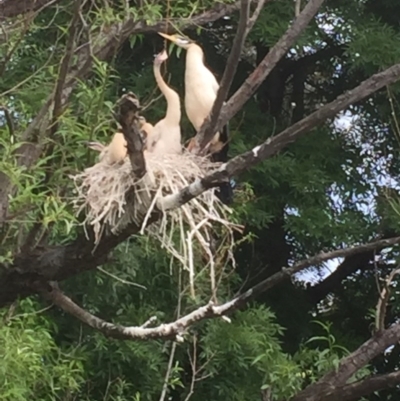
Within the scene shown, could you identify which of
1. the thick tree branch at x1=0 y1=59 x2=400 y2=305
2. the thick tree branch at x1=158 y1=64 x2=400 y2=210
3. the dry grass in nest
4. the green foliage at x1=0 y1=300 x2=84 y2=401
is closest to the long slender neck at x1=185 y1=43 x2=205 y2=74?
the dry grass in nest

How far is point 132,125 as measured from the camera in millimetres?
2152

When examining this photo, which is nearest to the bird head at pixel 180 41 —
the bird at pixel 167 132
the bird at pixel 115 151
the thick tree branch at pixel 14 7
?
the bird at pixel 167 132

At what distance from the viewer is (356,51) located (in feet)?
14.9

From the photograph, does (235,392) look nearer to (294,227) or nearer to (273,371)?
(273,371)

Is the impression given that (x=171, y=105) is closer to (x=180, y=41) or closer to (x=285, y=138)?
(x=180, y=41)

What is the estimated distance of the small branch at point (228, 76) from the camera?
7.03 feet

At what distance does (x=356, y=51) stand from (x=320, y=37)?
38 centimetres

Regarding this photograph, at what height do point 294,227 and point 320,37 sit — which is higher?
point 320,37

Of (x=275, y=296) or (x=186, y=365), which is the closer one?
(x=186, y=365)

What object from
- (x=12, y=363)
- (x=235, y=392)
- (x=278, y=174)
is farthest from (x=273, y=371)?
(x=12, y=363)

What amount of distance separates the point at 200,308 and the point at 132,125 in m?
0.68

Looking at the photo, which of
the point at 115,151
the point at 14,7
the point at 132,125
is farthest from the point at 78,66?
the point at 132,125

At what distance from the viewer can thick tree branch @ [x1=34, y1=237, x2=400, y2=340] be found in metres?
2.40

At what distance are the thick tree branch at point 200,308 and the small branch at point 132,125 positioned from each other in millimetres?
421
